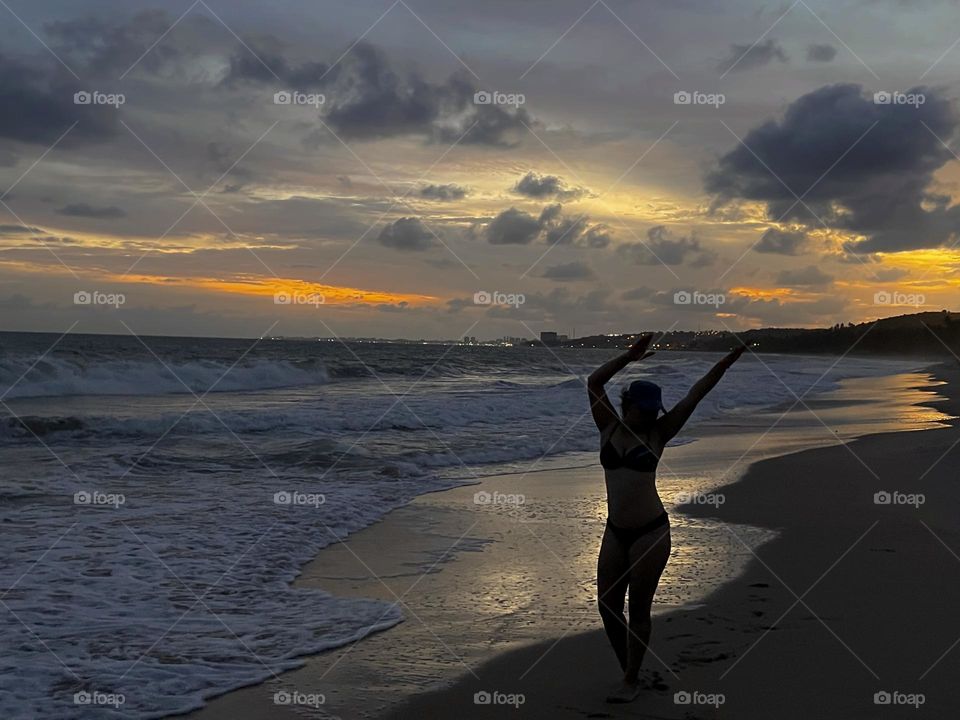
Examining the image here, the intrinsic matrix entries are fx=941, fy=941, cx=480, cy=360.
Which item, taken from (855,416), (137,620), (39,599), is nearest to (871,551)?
(137,620)

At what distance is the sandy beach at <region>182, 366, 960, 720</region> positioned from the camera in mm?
5176

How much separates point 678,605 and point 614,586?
1.98 m

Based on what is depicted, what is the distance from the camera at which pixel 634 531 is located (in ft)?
16.8

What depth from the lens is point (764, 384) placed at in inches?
1626

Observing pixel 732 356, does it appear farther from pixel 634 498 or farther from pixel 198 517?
pixel 198 517

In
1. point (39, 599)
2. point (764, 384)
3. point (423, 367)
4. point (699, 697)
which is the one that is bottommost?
point (699, 697)

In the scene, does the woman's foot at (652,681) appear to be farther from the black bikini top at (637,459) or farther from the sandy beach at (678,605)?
the black bikini top at (637,459)

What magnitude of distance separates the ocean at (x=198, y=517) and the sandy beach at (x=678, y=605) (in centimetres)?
51

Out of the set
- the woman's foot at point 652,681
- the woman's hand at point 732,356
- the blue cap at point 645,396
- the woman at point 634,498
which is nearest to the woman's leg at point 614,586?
the woman at point 634,498

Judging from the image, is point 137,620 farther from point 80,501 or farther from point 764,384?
point 764,384

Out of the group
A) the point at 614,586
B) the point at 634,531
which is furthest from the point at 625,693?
the point at 634,531

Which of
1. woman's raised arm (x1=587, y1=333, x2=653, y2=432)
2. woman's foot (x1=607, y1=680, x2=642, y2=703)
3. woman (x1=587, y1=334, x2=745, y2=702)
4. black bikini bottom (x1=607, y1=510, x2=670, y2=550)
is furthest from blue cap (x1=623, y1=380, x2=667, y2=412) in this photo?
woman's foot (x1=607, y1=680, x2=642, y2=703)

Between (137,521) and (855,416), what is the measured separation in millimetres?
20031

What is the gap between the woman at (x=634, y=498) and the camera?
5.00m
